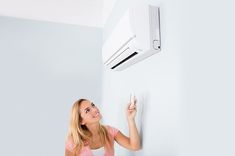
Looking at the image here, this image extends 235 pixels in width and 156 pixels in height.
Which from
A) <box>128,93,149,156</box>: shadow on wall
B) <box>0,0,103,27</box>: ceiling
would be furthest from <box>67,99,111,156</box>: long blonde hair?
<box>0,0,103,27</box>: ceiling

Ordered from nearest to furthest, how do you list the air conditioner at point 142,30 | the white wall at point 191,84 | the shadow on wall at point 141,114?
the white wall at point 191,84 < the air conditioner at point 142,30 < the shadow on wall at point 141,114

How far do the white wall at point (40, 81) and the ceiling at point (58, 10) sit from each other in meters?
0.06

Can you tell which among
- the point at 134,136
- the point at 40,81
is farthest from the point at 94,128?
the point at 40,81

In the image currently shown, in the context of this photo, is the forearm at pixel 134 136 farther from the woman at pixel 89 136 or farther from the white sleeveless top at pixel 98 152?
the white sleeveless top at pixel 98 152

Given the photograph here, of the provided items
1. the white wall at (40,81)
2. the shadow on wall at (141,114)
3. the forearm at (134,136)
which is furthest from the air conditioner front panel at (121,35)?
the white wall at (40,81)

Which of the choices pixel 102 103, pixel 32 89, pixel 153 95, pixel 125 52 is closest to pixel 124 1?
pixel 125 52

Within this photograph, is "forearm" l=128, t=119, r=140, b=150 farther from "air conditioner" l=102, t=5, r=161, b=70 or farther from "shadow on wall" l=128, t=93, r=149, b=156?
"air conditioner" l=102, t=5, r=161, b=70

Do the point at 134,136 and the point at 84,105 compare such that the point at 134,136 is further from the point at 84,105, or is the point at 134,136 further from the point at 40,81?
the point at 40,81

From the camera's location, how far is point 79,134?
3.85ft

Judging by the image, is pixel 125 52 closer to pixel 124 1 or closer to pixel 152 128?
pixel 152 128

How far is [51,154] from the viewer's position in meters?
2.05

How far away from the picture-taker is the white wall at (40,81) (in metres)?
2.01

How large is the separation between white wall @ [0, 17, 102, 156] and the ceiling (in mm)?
63

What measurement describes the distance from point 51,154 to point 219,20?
1.89 m
